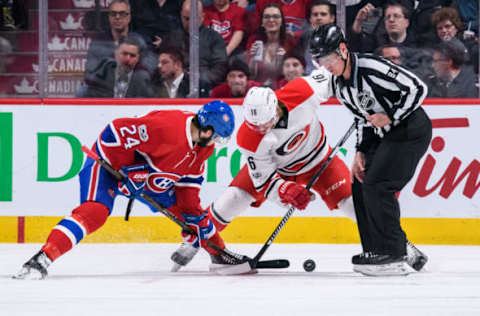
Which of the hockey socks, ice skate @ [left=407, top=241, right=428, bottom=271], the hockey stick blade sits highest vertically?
the hockey socks

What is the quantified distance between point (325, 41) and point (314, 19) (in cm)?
193

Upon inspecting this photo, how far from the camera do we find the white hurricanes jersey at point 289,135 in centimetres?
383

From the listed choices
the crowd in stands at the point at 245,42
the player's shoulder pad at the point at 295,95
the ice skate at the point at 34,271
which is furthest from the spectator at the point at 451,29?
the ice skate at the point at 34,271

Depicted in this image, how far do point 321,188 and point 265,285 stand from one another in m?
0.89

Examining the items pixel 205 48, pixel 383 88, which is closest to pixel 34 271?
pixel 383 88

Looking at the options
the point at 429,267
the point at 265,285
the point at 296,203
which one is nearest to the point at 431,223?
the point at 429,267

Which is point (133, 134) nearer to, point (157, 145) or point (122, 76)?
point (157, 145)

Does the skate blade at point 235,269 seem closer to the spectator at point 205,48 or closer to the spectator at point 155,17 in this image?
the spectator at point 205,48

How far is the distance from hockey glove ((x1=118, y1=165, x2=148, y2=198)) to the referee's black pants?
107 centimetres

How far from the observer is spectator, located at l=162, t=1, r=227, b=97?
538cm

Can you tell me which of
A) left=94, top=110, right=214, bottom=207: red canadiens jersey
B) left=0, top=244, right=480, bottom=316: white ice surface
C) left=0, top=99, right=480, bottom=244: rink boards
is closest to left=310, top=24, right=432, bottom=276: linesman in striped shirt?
left=0, top=244, right=480, bottom=316: white ice surface

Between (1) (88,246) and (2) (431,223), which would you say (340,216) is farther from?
(1) (88,246)

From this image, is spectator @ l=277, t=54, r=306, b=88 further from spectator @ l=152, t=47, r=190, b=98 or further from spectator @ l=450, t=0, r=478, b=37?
spectator @ l=450, t=0, r=478, b=37

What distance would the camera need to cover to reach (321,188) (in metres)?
4.11
